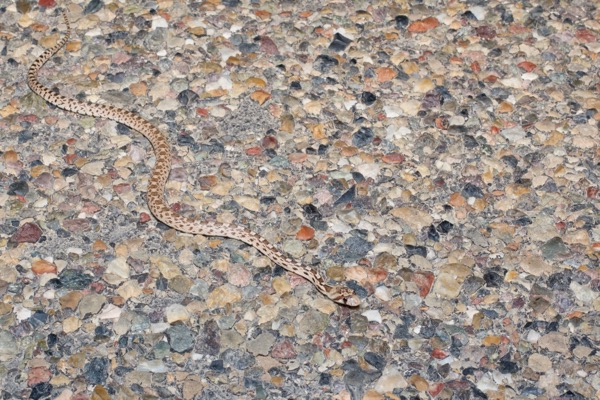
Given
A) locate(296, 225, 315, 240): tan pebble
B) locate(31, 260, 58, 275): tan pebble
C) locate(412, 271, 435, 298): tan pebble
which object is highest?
locate(296, 225, 315, 240): tan pebble

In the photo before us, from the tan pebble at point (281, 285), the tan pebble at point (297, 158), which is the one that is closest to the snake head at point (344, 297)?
the tan pebble at point (281, 285)

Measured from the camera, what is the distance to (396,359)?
306 inches

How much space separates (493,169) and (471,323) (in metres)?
2.33

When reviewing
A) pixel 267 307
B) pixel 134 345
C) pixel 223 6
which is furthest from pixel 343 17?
pixel 134 345

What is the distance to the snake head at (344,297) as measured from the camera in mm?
8070

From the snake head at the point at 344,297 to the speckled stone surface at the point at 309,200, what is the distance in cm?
12

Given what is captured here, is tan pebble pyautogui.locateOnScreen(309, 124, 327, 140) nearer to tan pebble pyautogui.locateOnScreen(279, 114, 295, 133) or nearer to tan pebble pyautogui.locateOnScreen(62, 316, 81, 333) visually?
tan pebble pyautogui.locateOnScreen(279, 114, 295, 133)

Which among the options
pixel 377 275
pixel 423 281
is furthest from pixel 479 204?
pixel 377 275

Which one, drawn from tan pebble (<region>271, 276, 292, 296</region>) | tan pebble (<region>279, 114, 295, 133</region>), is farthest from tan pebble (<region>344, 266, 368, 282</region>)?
tan pebble (<region>279, 114, 295, 133</region>)

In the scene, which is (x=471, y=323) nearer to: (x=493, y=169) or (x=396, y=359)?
Answer: (x=396, y=359)

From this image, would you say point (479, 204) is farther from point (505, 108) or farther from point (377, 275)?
point (505, 108)

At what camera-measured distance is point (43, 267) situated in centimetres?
841

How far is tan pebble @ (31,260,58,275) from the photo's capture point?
838cm

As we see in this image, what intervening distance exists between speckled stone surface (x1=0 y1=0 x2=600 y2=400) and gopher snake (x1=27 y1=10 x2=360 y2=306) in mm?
120
